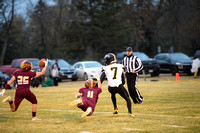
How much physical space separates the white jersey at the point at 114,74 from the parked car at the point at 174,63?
2227cm

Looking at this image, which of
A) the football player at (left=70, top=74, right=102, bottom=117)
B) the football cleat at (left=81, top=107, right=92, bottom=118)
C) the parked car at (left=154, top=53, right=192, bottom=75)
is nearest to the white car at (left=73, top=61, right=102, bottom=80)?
the parked car at (left=154, top=53, right=192, bottom=75)

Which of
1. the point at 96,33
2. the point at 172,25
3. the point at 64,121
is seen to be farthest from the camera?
the point at 172,25

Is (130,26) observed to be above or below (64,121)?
above

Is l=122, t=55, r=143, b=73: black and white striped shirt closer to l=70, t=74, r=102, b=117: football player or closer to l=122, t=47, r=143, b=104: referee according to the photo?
l=122, t=47, r=143, b=104: referee

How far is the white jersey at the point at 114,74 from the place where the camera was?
10211 millimetres

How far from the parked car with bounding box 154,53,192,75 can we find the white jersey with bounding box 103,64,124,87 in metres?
22.3

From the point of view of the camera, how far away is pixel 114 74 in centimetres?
1026

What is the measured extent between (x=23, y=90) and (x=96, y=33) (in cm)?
Answer: 4780

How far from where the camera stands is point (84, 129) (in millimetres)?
8258

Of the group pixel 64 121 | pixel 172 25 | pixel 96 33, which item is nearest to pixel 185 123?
pixel 64 121

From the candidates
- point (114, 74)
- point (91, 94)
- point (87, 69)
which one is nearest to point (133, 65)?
point (114, 74)

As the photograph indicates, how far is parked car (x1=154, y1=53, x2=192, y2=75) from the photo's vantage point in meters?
31.6

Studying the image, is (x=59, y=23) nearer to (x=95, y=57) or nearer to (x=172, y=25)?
(x=95, y=57)

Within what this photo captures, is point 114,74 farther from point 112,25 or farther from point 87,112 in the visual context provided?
point 112,25
